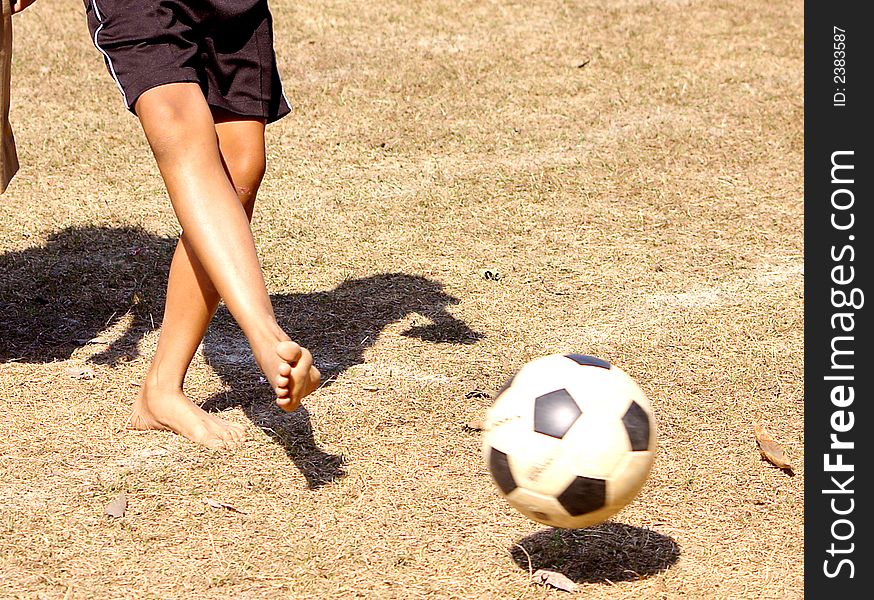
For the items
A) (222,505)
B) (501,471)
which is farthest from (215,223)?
(501,471)

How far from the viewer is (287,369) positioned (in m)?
2.99

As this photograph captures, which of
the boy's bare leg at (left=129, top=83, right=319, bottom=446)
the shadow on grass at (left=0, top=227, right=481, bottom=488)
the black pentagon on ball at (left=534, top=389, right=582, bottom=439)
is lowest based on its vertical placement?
the shadow on grass at (left=0, top=227, right=481, bottom=488)

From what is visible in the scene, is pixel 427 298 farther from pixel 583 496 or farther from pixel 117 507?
pixel 583 496

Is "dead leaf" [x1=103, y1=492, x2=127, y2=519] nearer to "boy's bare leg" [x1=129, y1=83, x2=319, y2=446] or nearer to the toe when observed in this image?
"boy's bare leg" [x1=129, y1=83, x2=319, y2=446]

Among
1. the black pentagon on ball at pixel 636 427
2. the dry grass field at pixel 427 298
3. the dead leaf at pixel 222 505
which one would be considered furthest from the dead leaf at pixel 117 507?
the black pentagon on ball at pixel 636 427

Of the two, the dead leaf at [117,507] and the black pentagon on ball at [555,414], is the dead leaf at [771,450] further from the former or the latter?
the dead leaf at [117,507]

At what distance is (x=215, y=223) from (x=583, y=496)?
135 centimetres

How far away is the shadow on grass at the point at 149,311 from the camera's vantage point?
189 inches

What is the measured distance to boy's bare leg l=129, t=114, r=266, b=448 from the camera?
391cm

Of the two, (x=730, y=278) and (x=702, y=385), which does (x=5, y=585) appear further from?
(x=730, y=278)

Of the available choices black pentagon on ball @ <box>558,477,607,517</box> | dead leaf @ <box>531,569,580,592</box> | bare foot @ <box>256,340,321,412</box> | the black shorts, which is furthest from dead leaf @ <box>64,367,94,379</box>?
black pentagon on ball @ <box>558,477,607,517</box>

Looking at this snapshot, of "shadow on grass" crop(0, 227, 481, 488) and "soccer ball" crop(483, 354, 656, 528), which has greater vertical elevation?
"soccer ball" crop(483, 354, 656, 528)

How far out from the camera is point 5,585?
310cm

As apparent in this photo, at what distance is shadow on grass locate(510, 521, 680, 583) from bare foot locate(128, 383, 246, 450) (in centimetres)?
120
